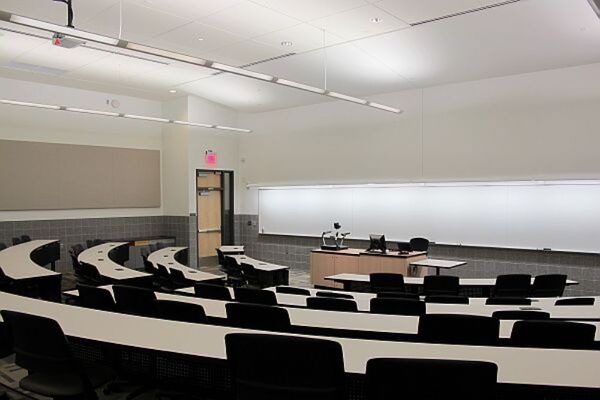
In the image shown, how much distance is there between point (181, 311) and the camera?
315cm

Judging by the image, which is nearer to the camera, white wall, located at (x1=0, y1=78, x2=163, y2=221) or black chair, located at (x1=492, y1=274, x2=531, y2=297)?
black chair, located at (x1=492, y1=274, x2=531, y2=297)

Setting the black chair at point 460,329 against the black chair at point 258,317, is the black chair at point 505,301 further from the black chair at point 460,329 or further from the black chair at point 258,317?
the black chair at point 258,317

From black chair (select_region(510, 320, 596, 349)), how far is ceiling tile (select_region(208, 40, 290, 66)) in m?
6.09

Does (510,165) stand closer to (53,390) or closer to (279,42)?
(279,42)

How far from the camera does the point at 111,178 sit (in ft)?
35.9

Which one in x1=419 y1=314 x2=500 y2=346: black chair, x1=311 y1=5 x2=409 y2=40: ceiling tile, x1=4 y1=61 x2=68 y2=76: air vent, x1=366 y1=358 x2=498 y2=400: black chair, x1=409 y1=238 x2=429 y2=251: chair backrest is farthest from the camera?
x1=4 y1=61 x2=68 y2=76: air vent

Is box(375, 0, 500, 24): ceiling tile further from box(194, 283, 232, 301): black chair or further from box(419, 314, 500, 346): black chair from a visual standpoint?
box(419, 314, 500, 346): black chair

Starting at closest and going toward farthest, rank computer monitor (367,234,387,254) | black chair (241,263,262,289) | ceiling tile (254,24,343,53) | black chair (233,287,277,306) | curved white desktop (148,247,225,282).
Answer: black chair (233,287,277,306), curved white desktop (148,247,225,282), ceiling tile (254,24,343,53), black chair (241,263,262,289), computer monitor (367,234,387,254)

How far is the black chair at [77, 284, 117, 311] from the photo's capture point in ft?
12.1

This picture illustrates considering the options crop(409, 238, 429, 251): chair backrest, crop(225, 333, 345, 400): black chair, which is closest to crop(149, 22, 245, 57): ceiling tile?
crop(409, 238, 429, 251): chair backrest

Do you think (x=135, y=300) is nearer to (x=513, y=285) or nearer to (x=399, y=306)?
(x=399, y=306)

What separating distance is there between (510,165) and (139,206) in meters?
8.21

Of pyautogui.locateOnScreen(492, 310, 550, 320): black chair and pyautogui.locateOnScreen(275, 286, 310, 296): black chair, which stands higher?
pyautogui.locateOnScreen(492, 310, 550, 320): black chair

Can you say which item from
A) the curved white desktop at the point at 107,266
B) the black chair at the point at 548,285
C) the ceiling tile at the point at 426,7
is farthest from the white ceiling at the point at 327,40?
the curved white desktop at the point at 107,266
